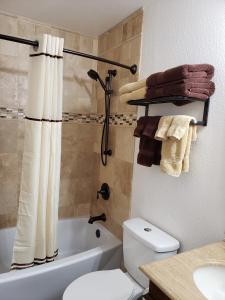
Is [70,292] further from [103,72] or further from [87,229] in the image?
[103,72]

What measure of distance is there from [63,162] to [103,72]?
3.28 ft

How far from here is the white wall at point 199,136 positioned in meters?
1.26

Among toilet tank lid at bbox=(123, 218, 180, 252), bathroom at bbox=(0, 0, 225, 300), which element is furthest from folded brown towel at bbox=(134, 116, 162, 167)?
toilet tank lid at bbox=(123, 218, 180, 252)

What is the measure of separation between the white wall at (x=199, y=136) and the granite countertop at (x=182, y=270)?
0.64 feet

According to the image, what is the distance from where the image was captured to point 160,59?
65.7 inches

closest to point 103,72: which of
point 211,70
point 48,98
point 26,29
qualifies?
point 26,29

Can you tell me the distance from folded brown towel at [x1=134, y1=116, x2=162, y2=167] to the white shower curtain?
0.60m

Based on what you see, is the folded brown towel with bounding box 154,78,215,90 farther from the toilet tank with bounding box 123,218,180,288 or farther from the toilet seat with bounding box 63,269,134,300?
the toilet seat with bounding box 63,269,134,300

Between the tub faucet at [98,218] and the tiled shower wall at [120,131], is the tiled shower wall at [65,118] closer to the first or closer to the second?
the tiled shower wall at [120,131]

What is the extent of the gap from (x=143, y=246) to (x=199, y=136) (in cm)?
76

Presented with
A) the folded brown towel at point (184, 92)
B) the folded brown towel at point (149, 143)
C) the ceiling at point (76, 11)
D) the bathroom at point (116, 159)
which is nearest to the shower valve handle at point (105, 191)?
the bathroom at point (116, 159)

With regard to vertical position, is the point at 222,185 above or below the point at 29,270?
above

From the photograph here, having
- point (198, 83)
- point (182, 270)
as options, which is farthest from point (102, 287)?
point (198, 83)

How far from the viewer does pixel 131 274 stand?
1.61 metres
